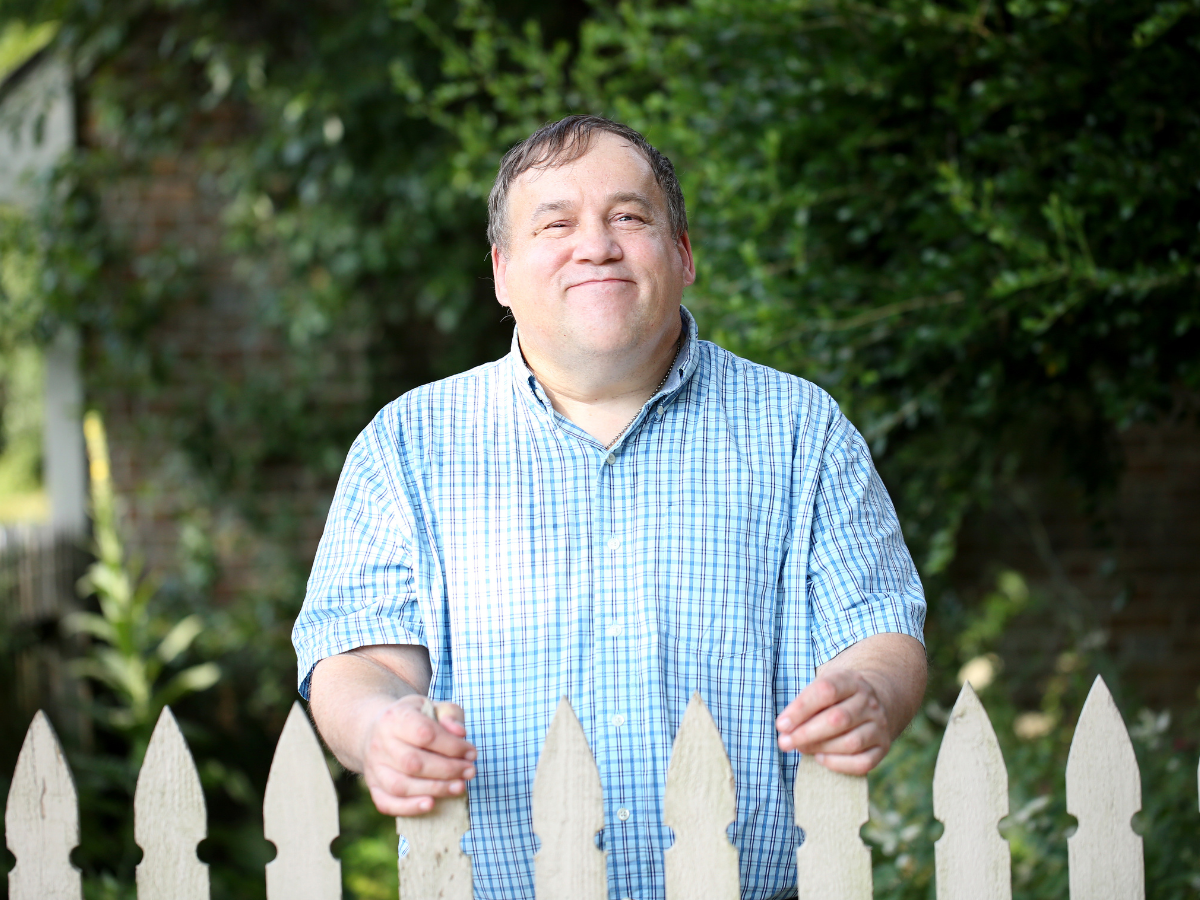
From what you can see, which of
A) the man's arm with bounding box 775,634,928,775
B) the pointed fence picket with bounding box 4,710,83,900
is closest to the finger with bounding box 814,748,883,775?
A: the man's arm with bounding box 775,634,928,775

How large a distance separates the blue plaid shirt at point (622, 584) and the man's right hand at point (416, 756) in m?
0.19

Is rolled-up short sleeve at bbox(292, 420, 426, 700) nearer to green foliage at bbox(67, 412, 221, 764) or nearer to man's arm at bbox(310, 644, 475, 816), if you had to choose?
man's arm at bbox(310, 644, 475, 816)

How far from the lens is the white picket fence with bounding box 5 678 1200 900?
4.19 feet

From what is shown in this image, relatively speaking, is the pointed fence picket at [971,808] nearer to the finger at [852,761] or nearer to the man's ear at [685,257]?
the finger at [852,761]

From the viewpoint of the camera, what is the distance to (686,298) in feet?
8.19

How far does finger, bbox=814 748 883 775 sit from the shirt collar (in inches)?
20.8

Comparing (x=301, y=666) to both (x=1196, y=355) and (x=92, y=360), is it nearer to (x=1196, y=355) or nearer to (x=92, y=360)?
(x=1196, y=355)

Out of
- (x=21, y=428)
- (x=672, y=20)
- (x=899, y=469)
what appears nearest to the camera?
(x=672, y=20)

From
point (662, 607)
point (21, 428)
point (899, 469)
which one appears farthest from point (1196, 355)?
point (21, 428)

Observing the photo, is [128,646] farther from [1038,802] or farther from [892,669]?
[892,669]

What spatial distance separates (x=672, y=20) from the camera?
259cm

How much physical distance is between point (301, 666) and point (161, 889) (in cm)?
32

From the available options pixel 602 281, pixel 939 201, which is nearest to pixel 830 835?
pixel 602 281

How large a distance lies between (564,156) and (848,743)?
2.75 feet
